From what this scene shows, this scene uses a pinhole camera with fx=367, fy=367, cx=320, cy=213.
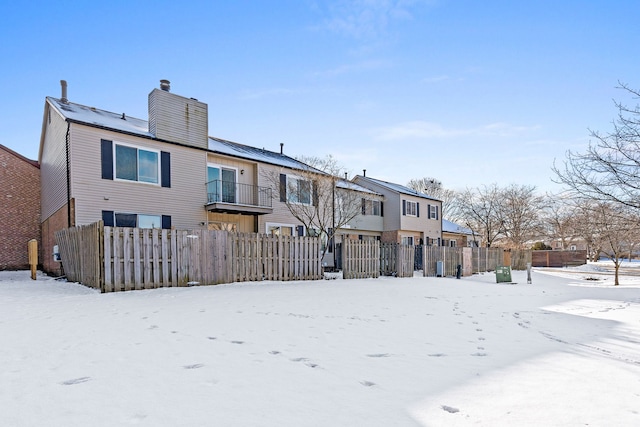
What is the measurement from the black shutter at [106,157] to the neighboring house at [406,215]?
1992cm

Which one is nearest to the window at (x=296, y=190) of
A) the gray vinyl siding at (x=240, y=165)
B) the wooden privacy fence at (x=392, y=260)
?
the gray vinyl siding at (x=240, y=165)

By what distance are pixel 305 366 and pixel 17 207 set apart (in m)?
20.8

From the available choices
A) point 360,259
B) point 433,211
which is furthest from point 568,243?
point 360,259

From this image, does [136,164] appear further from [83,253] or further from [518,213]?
[518,213]

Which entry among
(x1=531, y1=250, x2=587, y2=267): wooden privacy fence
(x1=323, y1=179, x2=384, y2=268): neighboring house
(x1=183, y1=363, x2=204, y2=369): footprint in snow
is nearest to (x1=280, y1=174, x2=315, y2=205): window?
(x1=323, y1=179, x2=384, y2=268): neighboring house

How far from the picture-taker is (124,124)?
1570cm

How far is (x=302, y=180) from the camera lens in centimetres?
1984

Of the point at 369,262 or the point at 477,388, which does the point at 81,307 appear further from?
the point at 369,262

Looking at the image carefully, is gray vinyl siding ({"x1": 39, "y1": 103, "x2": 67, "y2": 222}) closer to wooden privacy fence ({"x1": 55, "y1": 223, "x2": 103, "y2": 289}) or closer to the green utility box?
wooden privacy fence ({"x1": 55, "y1": 223, "x2": 103, "y2": 289})

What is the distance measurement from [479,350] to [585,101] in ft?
34.4

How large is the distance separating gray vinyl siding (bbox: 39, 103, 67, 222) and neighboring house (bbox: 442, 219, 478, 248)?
30.0m

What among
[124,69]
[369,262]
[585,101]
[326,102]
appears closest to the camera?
[585,101]

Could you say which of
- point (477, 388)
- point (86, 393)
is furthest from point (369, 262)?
point (86, 393)

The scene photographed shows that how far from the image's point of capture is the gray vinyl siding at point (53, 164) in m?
14.4
